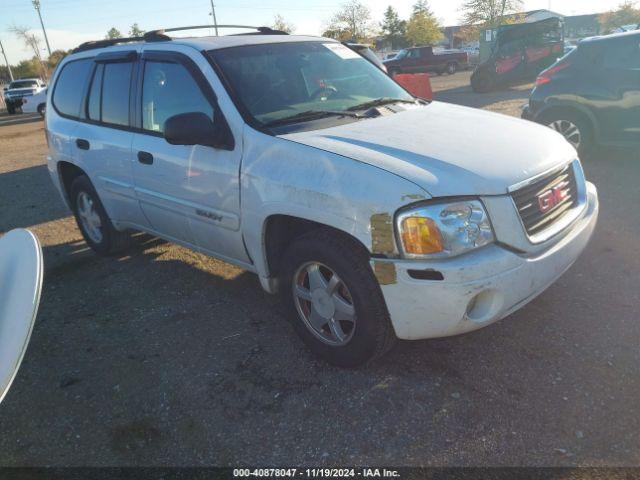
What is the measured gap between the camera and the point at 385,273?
8.12ft

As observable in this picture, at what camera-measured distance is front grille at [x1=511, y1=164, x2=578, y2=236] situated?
258 cm

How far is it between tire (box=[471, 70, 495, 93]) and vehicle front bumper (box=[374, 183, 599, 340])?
15.5 metres

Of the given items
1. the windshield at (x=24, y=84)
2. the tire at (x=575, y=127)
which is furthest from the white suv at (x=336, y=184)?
the windshield at (x=24, y=84)

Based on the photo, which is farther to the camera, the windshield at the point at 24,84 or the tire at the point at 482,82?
the windshield at the point at 24,84

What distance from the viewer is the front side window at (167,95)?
3.40 metres

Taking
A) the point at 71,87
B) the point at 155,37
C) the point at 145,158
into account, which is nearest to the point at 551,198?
the point at 145,158

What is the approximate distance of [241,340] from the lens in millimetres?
3416

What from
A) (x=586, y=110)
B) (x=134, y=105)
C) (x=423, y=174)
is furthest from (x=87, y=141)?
(x=586, y=110)

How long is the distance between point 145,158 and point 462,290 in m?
2.53

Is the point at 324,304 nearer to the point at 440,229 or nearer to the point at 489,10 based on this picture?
the point at 440,229

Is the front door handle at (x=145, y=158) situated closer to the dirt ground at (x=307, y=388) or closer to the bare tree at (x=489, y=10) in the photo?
the dirt ground at (x=307, y=388)

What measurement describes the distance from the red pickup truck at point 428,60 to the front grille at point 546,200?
3010cm

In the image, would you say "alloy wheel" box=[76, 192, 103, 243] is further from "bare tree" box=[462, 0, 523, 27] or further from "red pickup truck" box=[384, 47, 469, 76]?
"bare tree" box=[462, 0, 523, 27]

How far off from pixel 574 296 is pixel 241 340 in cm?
228
